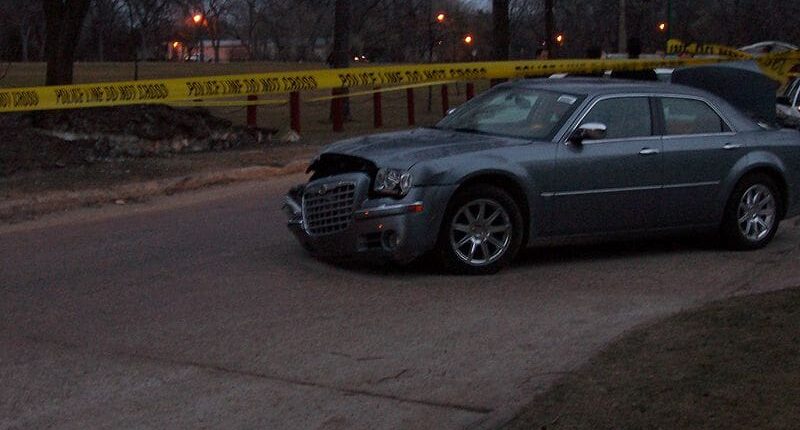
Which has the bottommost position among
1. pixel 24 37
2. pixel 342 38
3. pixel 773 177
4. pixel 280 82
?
pixel 773 177

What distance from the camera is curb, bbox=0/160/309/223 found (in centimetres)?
1288

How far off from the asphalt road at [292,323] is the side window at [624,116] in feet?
3.51

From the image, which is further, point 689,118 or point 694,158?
point 689,118

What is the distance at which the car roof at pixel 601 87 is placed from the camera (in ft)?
34.2

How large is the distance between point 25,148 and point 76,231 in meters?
4.34

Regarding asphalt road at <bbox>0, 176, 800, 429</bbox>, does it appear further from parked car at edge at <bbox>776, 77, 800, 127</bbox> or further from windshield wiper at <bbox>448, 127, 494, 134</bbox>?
parked car at edge at <bbox>776, 77, 800, 127</bbox>

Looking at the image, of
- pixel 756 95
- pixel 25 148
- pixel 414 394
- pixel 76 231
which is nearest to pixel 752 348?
pixel 414 394

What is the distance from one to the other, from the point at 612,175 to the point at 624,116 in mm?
626

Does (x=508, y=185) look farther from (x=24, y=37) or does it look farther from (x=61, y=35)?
(x=24, y=37)

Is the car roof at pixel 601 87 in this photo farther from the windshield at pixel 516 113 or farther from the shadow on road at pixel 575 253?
the shadow on road at pixel 575 253

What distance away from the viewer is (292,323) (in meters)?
8.11

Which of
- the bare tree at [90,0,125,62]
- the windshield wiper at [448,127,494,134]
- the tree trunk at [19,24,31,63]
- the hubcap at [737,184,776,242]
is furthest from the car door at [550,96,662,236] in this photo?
the tree trunk at [19,24,31,63]

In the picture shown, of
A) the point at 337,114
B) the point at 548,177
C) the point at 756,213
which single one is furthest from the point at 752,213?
the point at 337,114

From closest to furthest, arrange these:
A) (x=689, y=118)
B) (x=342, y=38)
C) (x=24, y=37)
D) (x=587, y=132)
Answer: (x=587, y=132)
(x=689, y=118)
(x=342, y=38)
(x=24, y=37)
